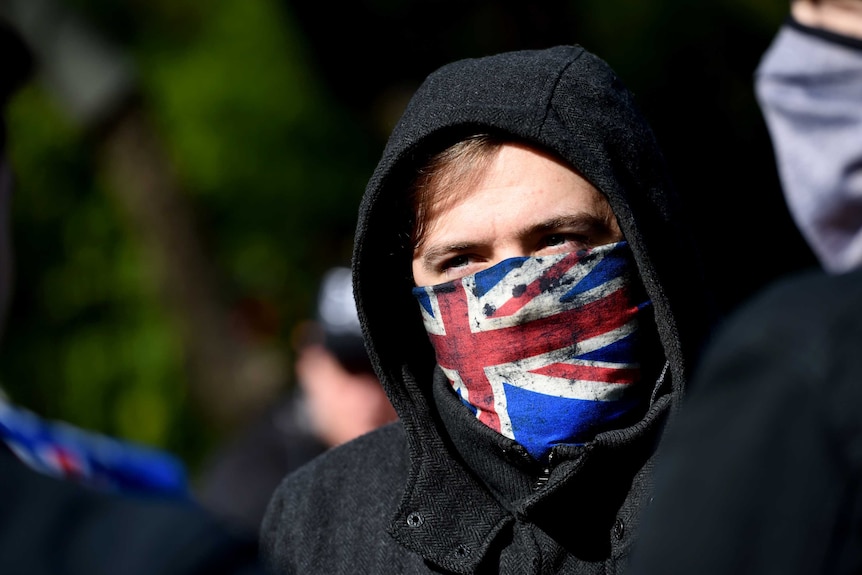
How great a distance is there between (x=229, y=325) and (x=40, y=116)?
261cm

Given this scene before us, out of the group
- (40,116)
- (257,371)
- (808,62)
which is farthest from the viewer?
(40,116)

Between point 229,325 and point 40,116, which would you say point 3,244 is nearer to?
point 229,325

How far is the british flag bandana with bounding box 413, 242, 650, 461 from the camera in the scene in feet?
6.86

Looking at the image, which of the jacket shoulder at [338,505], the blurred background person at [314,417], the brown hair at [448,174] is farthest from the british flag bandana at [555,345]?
the blurred background person at [314,417]

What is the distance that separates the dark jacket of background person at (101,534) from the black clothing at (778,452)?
46 cm

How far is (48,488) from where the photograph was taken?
115 cm

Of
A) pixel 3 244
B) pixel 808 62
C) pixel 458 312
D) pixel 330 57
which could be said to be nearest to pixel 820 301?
pixel 458 312

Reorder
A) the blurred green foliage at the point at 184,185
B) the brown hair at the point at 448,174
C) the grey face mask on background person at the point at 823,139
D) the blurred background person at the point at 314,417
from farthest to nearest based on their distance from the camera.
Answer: the blurred green foliage at the point at 184,185 → the blurred background person at the point at 314,417 → the grey face mask on background person at the point at 823,139 → the brown hair at the point at 448,174

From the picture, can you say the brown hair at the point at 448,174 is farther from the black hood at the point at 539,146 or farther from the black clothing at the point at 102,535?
the black clothing at the point at 102,535

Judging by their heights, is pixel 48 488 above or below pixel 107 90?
above

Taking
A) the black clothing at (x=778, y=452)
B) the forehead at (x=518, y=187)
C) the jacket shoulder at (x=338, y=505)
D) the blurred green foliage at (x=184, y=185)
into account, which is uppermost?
the black clothing at (x=778, y=452)

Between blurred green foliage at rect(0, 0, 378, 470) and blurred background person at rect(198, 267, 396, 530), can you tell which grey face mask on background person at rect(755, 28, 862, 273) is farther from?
blurred green foliage at rect(0, 0, 378, 470)

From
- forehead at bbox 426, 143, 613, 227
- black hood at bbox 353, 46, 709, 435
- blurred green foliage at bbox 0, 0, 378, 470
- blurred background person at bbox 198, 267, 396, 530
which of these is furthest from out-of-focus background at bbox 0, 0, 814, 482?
forehead at bbox 426, 143, 613, 227

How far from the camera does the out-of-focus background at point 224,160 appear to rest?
26.8 ft
